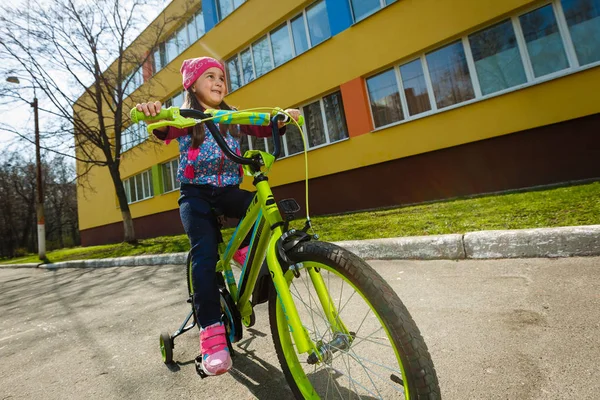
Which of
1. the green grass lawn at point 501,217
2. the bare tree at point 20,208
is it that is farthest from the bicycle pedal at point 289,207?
the bare tree at point 20,208

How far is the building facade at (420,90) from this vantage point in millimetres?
5883

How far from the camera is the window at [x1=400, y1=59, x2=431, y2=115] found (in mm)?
7555

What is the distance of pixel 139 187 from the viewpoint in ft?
56.3

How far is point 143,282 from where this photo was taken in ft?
15.3

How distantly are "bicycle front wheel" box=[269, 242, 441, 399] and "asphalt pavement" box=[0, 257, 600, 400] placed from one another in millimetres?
252

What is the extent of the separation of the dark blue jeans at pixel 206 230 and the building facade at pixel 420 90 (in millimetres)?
6425

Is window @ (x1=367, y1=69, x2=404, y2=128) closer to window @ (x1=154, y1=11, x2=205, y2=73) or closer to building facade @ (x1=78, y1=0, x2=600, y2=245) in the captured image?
building facade @ (x1=78, y1=0, x2=600, y2=245)

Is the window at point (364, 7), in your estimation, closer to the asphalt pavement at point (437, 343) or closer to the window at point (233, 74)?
the window at point (233, 74)

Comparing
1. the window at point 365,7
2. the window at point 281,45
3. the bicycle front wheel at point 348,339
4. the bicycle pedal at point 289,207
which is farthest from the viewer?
the window at point 281,45

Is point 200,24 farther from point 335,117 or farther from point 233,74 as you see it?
point 335,117

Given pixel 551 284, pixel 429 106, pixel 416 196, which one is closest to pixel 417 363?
pixel 551 284

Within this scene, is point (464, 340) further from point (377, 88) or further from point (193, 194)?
point (377, 88)

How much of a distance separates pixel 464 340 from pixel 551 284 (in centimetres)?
107

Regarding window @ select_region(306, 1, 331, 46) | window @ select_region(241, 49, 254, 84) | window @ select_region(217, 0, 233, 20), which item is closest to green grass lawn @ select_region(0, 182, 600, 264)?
window @ select_region(306, 1, 331, 46)
